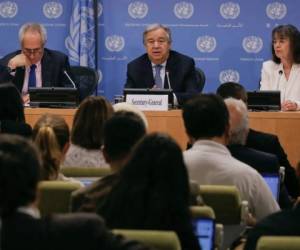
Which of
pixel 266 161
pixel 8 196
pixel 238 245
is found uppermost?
pixel 8 196

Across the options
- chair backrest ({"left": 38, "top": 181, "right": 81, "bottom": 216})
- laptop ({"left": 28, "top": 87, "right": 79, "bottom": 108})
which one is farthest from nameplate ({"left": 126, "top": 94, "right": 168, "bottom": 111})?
chair backrest ({"left": 38, "top": 181, "right": 81, "bottom": 216})

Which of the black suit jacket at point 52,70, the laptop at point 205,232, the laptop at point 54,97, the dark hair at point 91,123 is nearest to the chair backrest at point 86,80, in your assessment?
the black suit jacket at point 52,70

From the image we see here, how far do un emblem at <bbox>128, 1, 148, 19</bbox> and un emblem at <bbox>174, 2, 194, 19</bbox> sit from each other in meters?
0.35

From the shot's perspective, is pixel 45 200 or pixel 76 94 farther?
pixel 76 94

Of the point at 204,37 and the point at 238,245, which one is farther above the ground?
the point at 204,37

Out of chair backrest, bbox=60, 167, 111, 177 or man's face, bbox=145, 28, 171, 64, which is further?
man's face, bbox=145, 28, 171, 64

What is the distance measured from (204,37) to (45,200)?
6157 millimetres

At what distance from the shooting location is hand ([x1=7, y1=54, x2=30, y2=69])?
7.84 metres

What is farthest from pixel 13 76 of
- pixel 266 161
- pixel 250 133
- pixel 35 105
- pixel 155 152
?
pixel 155 152

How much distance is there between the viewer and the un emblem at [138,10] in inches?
372

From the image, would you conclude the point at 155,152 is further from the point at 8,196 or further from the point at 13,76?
the point at 13,76

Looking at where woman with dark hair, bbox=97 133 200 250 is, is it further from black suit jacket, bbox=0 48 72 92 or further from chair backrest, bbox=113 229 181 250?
black suit jacket, bbox=0 48 72 92

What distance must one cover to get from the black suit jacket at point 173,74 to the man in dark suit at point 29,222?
18.2 ft

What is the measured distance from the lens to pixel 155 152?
270 cm
